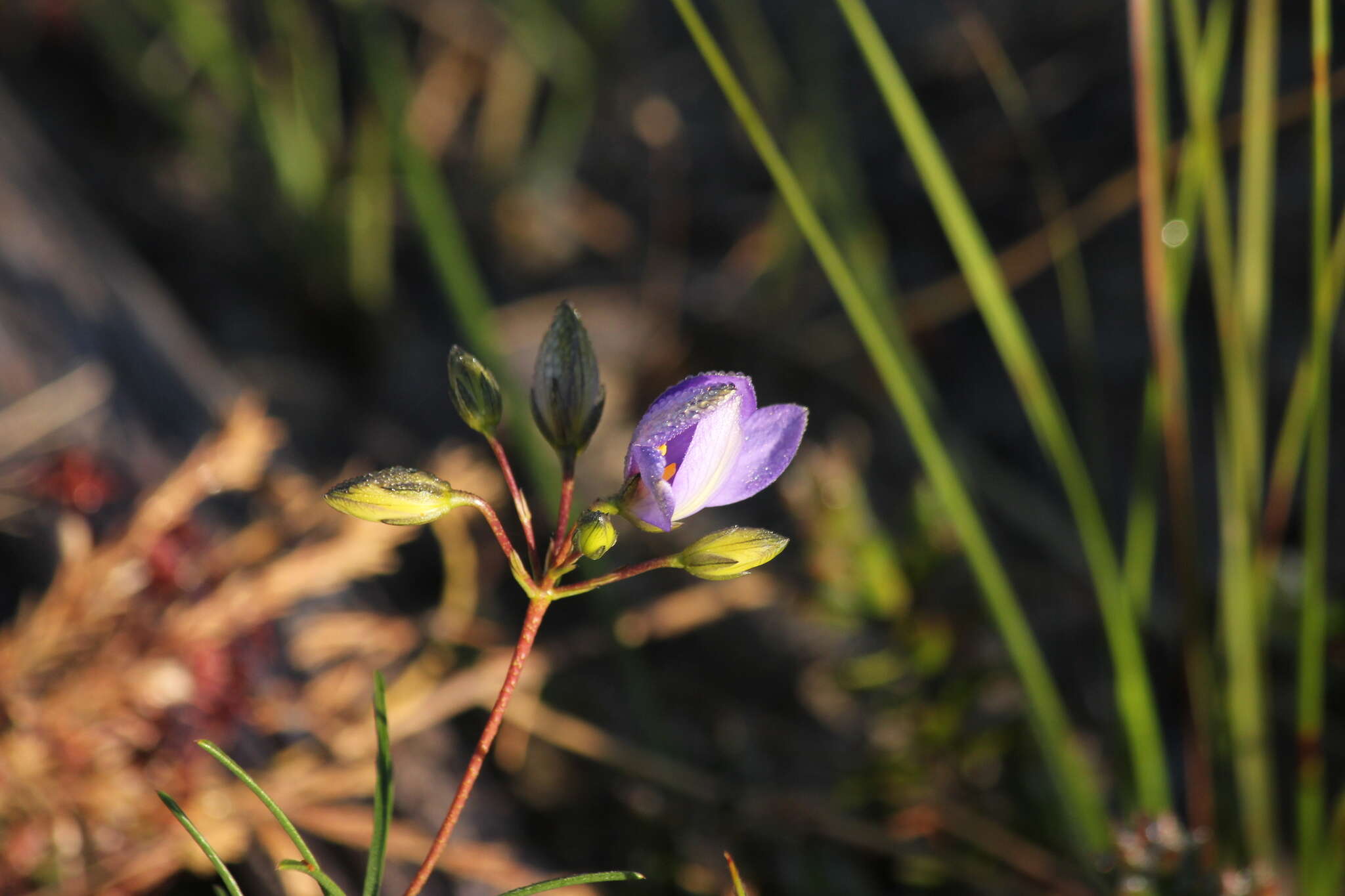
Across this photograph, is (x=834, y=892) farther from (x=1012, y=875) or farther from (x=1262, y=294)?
(x=1262, y=294)

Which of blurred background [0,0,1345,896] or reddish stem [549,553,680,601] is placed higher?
blurred background [0,0,1345,896]

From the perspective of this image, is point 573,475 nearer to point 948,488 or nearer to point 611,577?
point 611,577

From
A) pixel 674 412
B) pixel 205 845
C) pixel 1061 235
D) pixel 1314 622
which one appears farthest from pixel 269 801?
pixel 1061 235

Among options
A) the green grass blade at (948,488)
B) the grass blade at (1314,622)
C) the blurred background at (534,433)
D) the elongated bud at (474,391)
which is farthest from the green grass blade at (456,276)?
the grass blade at (1314,622)

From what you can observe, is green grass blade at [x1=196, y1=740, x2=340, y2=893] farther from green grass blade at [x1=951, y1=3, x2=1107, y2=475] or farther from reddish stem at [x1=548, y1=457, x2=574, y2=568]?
green grass blade at [x1=951, y1=3, x2=1107, y2=475]

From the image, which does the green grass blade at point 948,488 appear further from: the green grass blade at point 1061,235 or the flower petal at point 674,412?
the green grass blade at point 1061,235

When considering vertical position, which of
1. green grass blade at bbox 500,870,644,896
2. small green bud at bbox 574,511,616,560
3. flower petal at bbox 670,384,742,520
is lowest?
green grass blade at bbox 500,870,644,896

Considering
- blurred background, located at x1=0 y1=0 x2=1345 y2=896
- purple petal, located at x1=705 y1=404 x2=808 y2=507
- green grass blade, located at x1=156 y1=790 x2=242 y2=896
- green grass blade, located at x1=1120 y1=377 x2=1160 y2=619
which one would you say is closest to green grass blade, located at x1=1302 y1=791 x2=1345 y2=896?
blurred background, located at x1=0 y1=0 x2=1345 y2=896
